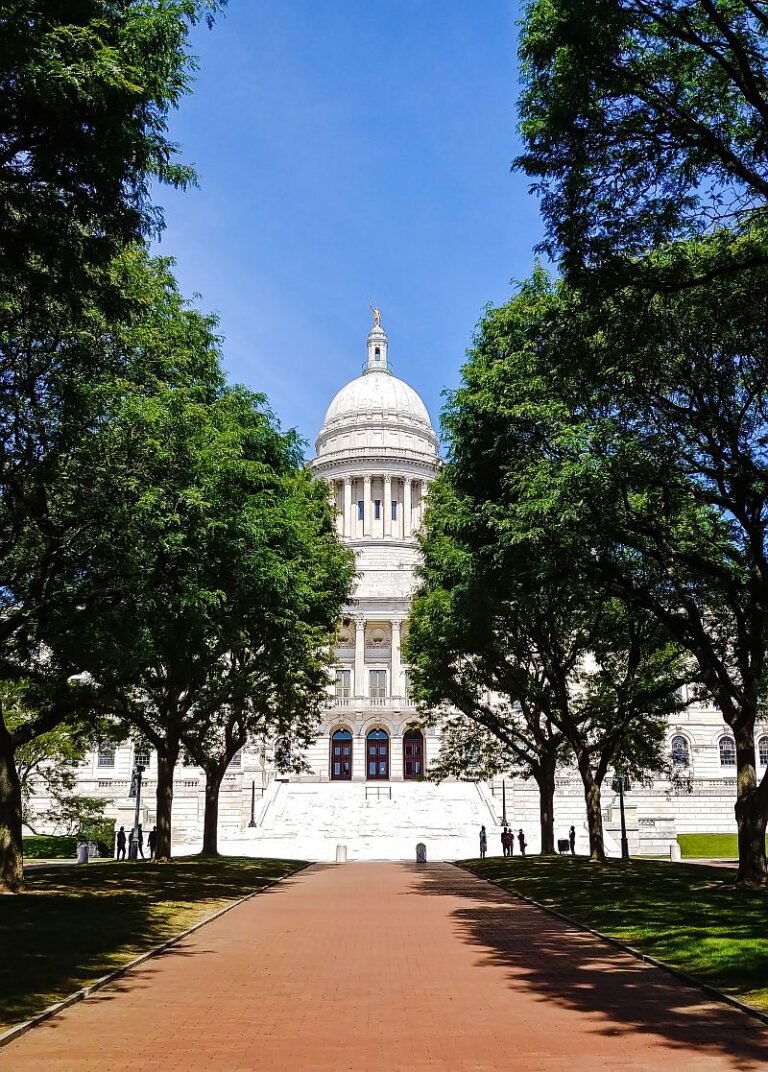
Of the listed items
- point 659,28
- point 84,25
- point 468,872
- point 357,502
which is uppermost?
point 357,502

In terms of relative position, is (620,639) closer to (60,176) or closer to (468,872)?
(468,872)

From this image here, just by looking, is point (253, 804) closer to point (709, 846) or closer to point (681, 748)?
point (709, 846)

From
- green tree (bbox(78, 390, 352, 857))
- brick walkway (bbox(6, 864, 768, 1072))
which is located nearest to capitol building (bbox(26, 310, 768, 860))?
green tree (bbox(78, 390, 352, 857))

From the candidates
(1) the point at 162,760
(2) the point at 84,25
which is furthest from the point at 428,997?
(1) the point at 162,760

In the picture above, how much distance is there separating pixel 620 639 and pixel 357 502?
7351cm

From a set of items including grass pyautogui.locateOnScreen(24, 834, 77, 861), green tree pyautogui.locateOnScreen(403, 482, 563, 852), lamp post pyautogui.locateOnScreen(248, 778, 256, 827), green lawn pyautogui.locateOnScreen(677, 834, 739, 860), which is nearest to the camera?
green tree pyautogui.locateOnScreen(403, 482, 563, 852)

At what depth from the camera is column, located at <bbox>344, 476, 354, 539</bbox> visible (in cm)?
10394

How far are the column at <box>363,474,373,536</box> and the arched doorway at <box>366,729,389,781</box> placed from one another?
2460 centimetres

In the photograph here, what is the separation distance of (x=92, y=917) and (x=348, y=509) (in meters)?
86.3

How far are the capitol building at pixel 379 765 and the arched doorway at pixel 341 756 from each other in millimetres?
113

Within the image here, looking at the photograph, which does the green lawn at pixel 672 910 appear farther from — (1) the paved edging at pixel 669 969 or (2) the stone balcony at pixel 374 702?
(2) the stone balcony at pixel 374 702

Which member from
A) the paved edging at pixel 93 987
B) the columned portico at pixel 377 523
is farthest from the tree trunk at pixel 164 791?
the columned portico at pixel 377 523

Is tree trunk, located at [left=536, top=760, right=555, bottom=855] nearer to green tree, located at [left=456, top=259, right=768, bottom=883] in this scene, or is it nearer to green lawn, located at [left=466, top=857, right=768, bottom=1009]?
green lawn, located at [left=466, top=857, right=768, bottom=1009]

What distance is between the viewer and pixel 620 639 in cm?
3359
